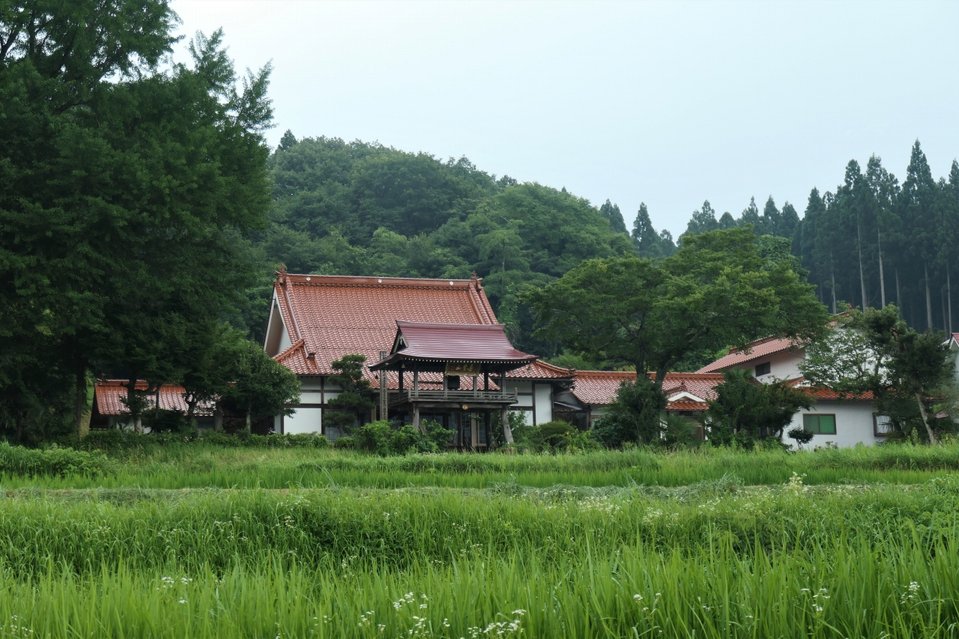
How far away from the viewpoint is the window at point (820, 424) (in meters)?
29.2

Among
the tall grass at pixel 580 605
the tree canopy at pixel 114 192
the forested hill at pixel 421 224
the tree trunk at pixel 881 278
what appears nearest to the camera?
the tall grass at pixel 580 605

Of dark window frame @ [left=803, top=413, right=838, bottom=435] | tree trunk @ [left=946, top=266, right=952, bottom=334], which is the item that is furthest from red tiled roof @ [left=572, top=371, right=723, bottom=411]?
tree trunk @ [left=946, top=266, right=952, bottom=334]

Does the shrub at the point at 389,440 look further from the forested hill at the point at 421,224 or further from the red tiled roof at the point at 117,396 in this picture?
the forested hill at the point at 421,224

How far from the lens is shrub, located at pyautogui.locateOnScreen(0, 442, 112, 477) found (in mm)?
12984

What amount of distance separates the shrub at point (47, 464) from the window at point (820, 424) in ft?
70.6

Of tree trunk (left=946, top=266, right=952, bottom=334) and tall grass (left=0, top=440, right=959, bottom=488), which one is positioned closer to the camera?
tall grass (left=0, top=440, right=959, bottom=488)

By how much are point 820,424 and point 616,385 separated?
631 cm

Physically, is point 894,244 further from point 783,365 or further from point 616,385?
point 616,385

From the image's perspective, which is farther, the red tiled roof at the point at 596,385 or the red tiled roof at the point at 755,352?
the red tiled roof at the point at 755,352

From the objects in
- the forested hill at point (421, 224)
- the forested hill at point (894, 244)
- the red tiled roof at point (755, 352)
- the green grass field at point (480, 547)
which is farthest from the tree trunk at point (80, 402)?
the forested hill at point (894, 244)

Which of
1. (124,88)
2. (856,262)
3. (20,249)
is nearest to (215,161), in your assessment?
(124,88)

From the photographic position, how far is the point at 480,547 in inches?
269

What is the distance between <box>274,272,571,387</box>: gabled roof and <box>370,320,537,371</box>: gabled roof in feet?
9.17

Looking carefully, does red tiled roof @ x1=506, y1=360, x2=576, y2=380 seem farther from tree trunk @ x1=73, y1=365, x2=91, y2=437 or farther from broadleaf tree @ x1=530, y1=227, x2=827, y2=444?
tree trunk @ x1=73, y1=365, x2=91, y2=437
